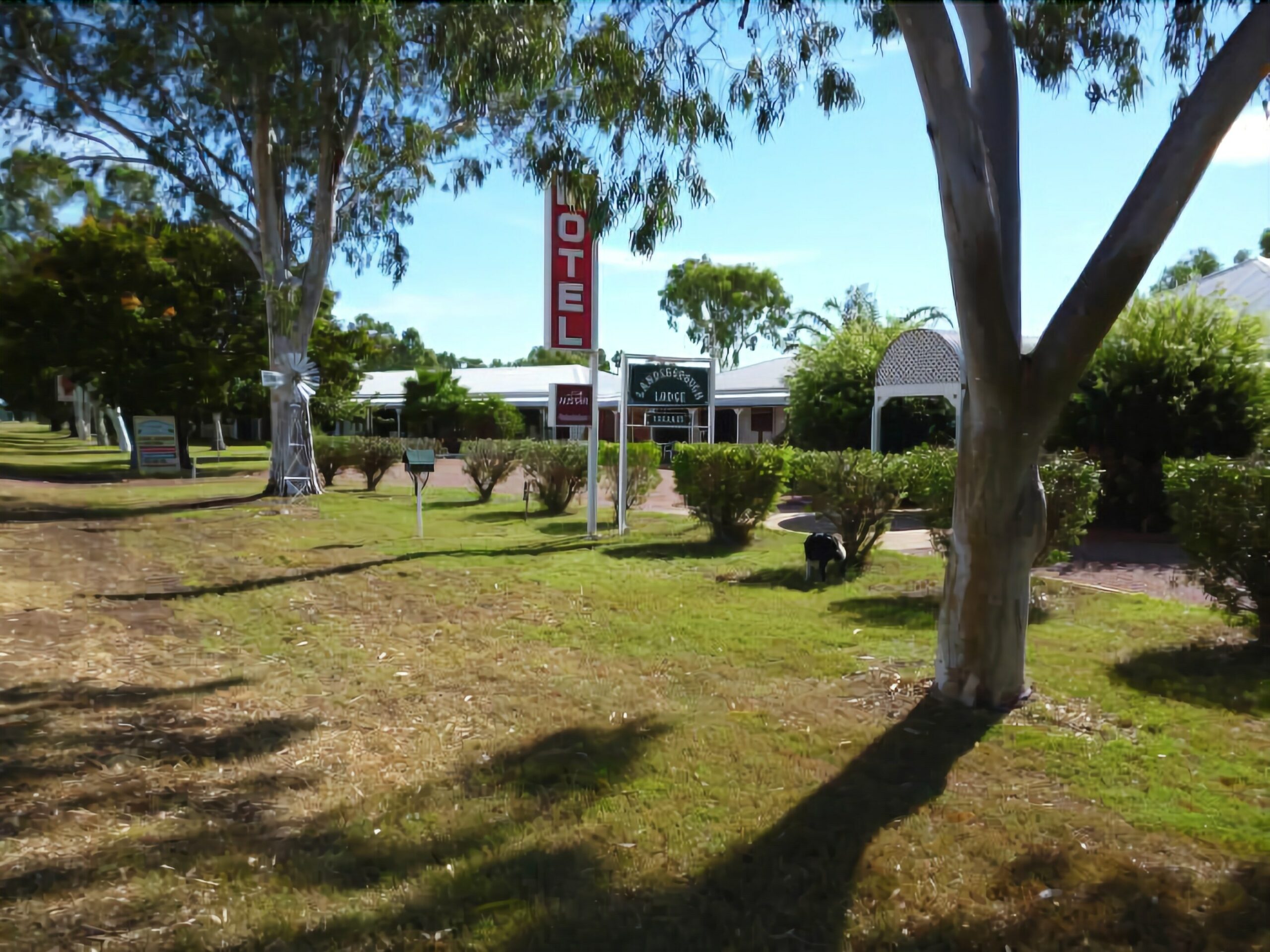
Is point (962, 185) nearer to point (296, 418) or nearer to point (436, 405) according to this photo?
point (296, 418)

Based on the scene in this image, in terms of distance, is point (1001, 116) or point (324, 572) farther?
point (324, 572)

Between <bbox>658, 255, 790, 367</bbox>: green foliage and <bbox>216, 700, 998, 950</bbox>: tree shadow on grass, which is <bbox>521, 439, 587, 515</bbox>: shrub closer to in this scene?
<bbox>216, 700, 998, 950</bbox>: tree shadow on grass

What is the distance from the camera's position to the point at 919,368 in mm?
17812

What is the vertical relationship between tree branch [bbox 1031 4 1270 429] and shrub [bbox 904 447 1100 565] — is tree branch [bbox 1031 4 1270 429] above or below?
above

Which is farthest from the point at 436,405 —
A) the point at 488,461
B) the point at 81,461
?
the point at 488,461

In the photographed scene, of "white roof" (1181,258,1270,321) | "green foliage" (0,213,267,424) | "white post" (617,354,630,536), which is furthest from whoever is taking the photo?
"green foliage" (0,213,267,424)

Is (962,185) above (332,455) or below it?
above

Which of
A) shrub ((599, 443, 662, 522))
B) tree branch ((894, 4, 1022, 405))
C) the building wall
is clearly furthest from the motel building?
tree branch ((894, 4, 1022, 405))

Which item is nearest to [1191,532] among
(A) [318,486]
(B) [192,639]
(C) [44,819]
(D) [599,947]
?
(D) [599,947]

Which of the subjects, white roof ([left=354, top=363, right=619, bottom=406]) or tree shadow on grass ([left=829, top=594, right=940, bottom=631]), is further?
white roof ([left=354, top=363, right=619, bottom=406])

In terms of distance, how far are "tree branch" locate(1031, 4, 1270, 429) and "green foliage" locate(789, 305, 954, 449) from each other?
17749 millimetres

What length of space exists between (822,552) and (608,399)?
3255 centimetres

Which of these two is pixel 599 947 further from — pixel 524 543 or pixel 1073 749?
pixel 524 543

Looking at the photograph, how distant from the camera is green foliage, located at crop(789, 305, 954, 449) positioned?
75.1 feet
